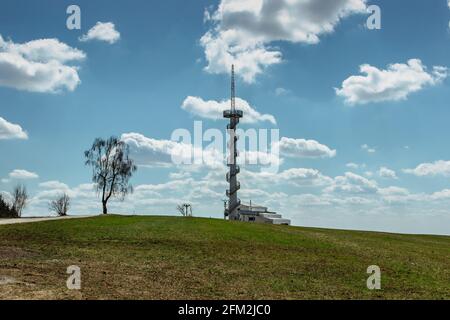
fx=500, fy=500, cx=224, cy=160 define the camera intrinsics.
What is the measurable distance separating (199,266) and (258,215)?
281ft

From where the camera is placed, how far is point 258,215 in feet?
357

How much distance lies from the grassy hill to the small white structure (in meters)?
63.0

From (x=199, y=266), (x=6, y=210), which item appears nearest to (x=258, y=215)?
(x=6, y=210)

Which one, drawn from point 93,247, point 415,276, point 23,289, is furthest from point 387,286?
point 93,247

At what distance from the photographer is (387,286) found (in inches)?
834

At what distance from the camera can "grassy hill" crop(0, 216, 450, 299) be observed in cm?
1780

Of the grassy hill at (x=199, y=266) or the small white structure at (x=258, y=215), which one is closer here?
the grassy hill at (x=199, y=266)

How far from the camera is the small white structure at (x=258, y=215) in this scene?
103 m

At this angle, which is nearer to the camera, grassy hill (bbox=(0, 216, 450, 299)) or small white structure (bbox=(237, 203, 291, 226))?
grassy hill (bbox=(0, 216, 450, 299))

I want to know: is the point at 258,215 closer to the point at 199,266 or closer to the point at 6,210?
the point at 6,210

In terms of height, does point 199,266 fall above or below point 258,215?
below

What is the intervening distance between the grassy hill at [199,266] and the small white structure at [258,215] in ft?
207
